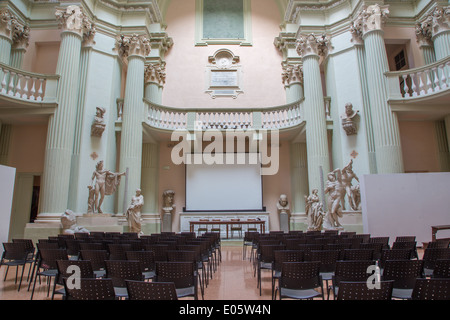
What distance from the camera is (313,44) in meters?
A: 12.8

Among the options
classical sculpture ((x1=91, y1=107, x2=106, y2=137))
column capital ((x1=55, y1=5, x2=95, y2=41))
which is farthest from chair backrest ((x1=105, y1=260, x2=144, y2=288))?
column capital ((x1=55, y1=5, x2=95, y2=41))

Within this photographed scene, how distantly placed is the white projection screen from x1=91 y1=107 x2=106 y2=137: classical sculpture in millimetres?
4380

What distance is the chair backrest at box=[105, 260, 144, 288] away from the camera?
3354 millimetres

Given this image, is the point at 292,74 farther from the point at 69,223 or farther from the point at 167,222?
the point at 69,223

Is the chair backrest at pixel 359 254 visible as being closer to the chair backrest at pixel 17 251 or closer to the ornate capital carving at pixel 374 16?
the chair backrest at pixel 17 251

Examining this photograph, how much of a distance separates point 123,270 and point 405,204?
26.9ft

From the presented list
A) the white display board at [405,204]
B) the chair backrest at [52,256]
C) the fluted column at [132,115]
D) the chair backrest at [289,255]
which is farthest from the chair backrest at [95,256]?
the fluted column at [132,115]

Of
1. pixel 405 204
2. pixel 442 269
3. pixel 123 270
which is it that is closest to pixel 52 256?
pixel 123 270

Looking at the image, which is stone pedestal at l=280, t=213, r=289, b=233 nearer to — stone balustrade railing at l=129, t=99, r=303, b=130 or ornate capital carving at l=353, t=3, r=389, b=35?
stone balustrade railing at l=129, t=99, r=303, b=130

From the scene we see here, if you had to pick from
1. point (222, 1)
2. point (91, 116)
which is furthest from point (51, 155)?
point (222, 1)

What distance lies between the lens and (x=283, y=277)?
140 inches

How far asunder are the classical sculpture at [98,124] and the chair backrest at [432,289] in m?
11.3

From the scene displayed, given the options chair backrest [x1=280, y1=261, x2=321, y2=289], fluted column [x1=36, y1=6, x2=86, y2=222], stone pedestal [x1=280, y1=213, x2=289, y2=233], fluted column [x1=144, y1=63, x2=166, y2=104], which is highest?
fluted column [x1=144, y1=63, x2=166, y2=104]
